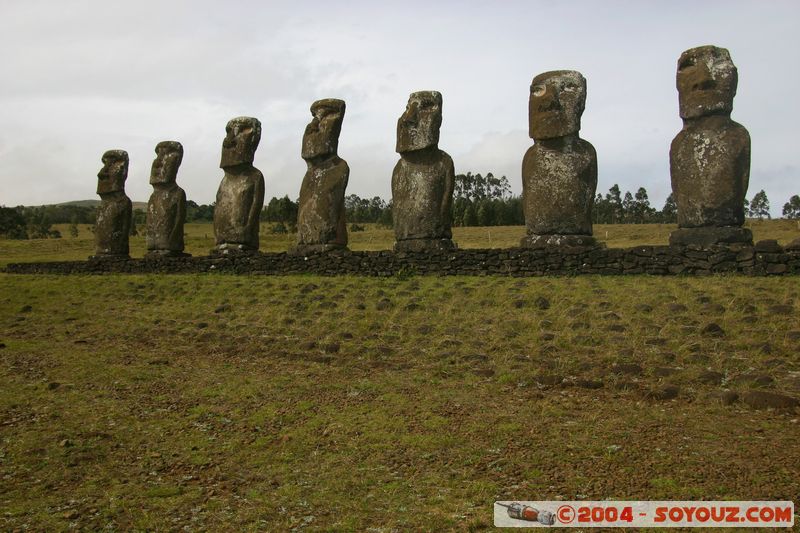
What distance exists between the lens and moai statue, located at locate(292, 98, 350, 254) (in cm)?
1777

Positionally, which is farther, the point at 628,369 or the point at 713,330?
the point at 713,330

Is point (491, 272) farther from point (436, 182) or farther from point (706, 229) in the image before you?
point (706, 229)

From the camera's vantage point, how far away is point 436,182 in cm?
1664

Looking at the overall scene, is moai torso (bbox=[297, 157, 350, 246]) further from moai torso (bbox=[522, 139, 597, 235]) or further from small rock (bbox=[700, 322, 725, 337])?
small rock (bbox=[700, 322, 725, 337])

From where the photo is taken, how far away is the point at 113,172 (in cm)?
2250

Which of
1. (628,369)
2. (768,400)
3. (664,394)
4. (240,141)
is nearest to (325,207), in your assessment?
(240,141)

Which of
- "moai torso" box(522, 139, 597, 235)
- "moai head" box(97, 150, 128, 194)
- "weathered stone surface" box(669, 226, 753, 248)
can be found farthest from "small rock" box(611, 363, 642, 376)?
"moai head" box(97, 150, 128, 194)

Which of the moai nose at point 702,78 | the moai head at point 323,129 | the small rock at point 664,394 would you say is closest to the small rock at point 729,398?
the small rock at point 664,394

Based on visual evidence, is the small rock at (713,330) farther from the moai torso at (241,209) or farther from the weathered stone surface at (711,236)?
the moai torso at (241,209)

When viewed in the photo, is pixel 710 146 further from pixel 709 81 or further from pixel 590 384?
pixel 590 384

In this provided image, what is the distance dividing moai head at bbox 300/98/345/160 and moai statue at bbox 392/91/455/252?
5.98 ft

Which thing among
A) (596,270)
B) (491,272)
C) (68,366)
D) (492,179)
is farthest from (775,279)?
(492,179)

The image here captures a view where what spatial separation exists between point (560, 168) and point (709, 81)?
309cm

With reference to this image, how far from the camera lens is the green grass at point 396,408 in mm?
5738
